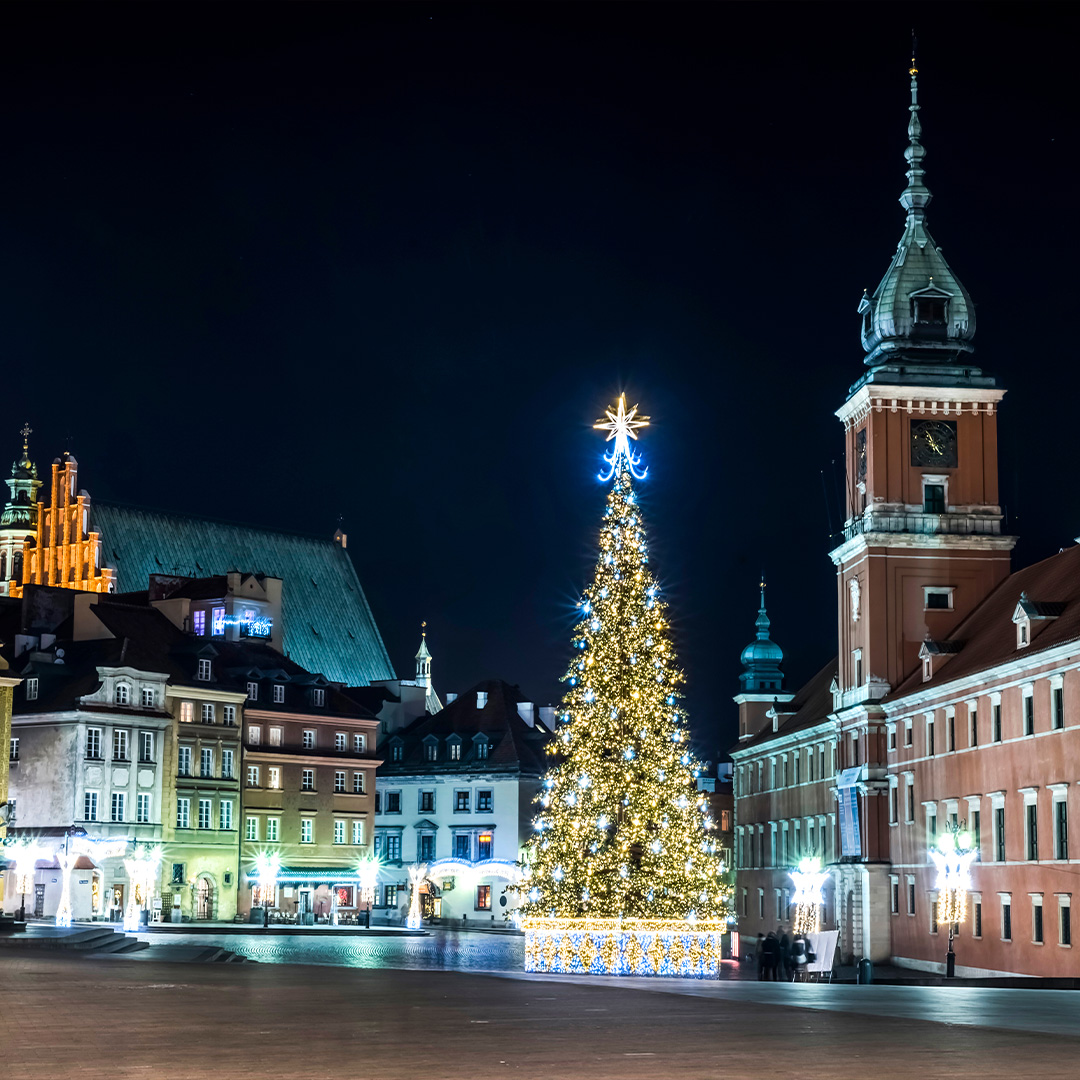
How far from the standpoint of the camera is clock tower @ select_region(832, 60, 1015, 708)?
75438 mm

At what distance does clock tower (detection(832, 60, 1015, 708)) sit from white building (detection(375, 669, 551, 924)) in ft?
107

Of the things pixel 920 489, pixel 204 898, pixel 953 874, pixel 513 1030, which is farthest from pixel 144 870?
pixel 513 1030

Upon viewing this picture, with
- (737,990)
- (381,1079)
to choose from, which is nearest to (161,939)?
(737,990)

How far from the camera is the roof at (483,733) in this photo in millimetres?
107062

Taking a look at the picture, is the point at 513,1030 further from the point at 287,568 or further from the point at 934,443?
the point at 287,568

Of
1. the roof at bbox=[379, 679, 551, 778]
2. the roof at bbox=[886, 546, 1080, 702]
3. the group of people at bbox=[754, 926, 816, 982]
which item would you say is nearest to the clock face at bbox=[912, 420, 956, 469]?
the roof at bbox=[886, 546, 1080, 702]

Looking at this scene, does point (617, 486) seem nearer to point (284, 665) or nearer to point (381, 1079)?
point (381, 1079)

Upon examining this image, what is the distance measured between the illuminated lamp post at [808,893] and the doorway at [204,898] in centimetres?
2826

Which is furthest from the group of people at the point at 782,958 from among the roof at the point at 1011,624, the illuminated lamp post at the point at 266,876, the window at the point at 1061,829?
the illuminated lamp post at the point at 266,876

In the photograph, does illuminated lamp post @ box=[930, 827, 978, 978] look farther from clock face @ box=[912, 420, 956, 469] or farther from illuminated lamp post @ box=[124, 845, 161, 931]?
illuminated lamp post @ box=[124, 845, 161, 931]

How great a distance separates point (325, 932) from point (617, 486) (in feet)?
148

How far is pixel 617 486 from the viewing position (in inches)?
1531

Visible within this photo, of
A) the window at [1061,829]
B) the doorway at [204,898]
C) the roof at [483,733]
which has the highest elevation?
the roof at [483,733]

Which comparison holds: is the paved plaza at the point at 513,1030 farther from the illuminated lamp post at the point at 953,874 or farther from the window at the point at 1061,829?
the illuminated lamp post at the point at 953,874
